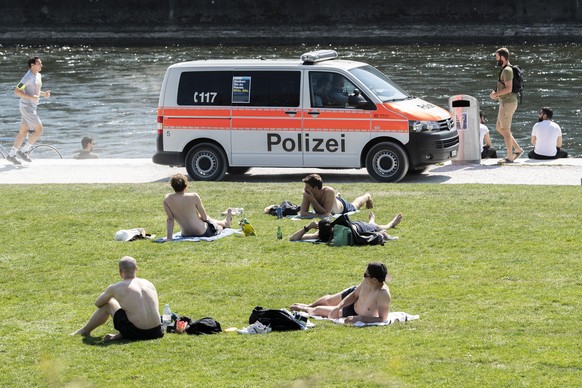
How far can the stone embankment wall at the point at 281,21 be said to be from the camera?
6191 cm

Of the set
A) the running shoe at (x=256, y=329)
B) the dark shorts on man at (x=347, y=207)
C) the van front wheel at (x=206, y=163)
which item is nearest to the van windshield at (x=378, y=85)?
the van front wheel at (x=206, y=163)

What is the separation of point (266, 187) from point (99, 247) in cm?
468

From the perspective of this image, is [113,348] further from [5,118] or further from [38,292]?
[5,118]

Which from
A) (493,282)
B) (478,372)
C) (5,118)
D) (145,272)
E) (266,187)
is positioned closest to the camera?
(478,372)

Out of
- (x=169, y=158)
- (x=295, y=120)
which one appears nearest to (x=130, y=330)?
(x=295, y=120)

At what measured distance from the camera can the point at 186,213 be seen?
51.5 ft

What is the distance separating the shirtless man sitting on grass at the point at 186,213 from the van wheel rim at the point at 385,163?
17.5ft

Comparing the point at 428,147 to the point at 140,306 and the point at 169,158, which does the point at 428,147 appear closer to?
the point at 169,158

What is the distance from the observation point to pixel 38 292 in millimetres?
13531

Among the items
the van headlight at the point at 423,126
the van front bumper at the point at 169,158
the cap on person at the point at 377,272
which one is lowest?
the van front bumper at the point at 169,158

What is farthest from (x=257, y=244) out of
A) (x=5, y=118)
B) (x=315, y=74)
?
(x=5, y=118)

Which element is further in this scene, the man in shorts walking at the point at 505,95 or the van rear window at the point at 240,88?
the man in shorts walking at the point at 505,95

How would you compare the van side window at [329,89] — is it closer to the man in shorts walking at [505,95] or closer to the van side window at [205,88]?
the van side window at [205,88]

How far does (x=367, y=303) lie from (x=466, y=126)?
36.3 feet
